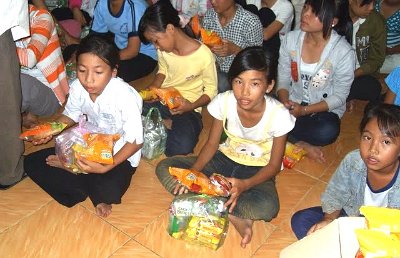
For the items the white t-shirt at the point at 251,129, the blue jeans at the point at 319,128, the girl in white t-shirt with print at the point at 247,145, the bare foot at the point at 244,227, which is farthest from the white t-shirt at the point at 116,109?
the blue jeans at the point at 319,128

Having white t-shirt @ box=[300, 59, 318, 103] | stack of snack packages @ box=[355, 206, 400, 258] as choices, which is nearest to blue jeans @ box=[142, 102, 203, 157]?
white t-shirt @ box=[300, 59, 318, 103]

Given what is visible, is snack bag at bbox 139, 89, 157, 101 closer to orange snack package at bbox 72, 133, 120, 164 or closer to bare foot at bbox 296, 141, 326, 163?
orange snack package at bbox 72, 133, 120, 164

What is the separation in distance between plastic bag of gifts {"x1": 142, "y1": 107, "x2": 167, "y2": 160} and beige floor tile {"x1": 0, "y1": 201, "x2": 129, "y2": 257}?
46 centimetres

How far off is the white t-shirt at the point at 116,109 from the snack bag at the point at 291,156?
78 centimetres

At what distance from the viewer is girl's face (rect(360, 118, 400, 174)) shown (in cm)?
134

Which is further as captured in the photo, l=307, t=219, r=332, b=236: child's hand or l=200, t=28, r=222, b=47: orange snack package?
l=200, t=28, r=222, b=47: orange snack package

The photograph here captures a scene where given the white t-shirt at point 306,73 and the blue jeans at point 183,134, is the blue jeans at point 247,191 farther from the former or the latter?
the white t-shirt at point 306,73

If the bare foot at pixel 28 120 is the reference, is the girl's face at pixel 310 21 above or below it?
above

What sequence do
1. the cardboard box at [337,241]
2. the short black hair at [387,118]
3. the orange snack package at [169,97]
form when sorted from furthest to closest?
the orange snack package at [169,97]
the short black hair at [387,118]
the cardboard box at [337,241]

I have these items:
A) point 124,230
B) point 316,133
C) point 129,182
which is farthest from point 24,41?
point 316,133

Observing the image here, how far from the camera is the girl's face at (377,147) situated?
4.41 ft

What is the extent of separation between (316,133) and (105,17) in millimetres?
1499

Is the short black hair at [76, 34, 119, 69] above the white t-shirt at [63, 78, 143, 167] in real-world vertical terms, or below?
above

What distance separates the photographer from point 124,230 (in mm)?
1920
